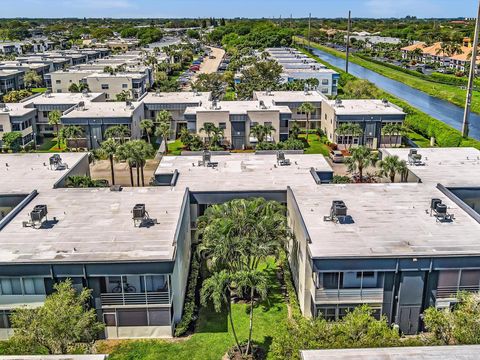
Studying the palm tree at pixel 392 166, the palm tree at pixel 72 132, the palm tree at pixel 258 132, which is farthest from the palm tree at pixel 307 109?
the palm tree at pixel 72 132

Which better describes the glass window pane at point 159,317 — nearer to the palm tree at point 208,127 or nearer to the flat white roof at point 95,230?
the flat white roof at point 95,230

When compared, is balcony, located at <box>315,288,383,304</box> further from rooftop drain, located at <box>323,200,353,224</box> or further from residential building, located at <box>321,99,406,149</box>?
residential building, located at <box>321,99,406,149</box>

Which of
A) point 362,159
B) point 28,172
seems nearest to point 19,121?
point 28,172

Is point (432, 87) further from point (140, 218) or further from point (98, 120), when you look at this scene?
point (140, 218)

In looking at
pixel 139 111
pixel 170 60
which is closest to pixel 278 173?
pixel 139 111

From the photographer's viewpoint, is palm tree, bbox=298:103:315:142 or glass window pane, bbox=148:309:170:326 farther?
palm tree, bbox=298:103:315:142

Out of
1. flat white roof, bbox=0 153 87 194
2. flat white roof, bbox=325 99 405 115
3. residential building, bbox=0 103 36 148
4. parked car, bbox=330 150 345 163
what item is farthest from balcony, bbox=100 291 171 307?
residential building, bbox=0 103 36 148
